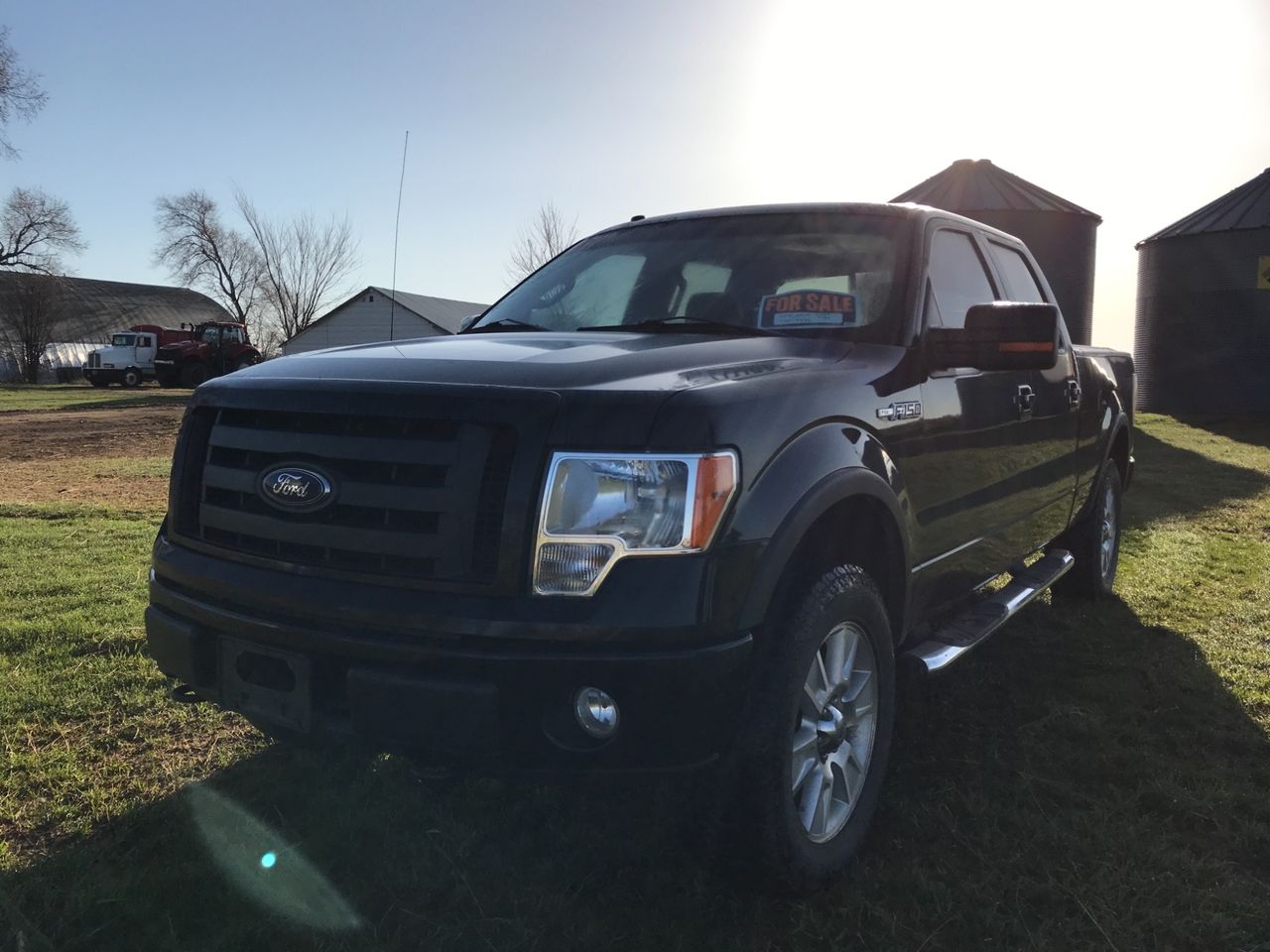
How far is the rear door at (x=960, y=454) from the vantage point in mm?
2979

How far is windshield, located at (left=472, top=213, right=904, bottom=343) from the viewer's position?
10.0 ft

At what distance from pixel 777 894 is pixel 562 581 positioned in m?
1.01

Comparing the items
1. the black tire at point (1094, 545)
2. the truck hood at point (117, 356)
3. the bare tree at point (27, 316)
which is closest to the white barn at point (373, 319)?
the truck hood at point (117, 356)

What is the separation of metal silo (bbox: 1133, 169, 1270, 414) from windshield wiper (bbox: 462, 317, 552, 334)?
24.0 metres

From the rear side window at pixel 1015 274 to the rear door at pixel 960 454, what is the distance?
281 millimetres

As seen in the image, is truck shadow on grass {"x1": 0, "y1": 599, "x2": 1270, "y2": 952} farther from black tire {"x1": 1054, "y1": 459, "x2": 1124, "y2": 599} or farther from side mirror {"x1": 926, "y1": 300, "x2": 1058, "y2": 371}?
black tire {"x1": 1054, "y1": 459, "x2": 1124, "y2": 599}

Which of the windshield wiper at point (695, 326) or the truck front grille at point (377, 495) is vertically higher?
the windshield wiper at point (695, 326)

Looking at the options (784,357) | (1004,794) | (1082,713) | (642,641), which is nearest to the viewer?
(642,641)

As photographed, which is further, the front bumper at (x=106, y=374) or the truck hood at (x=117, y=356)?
the front bumper at (x=106, y=374)

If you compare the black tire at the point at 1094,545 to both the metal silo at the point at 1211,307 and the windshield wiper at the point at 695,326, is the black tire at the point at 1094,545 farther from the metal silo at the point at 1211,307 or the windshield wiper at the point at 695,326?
the metal silo at the point at 1211,307

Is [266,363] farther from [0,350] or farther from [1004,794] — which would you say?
[0,350]

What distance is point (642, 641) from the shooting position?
196cm

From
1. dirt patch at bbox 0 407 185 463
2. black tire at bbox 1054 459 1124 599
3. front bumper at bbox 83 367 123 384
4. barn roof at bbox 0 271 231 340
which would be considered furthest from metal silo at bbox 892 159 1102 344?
barn roof at bbox 0 271 231 340

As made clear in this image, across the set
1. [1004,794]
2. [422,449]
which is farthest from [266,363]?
[1004,794]
